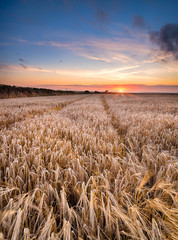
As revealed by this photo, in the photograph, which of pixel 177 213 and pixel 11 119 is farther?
pixel 11 119

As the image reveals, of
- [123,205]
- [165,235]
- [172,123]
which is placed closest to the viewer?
[165,235]

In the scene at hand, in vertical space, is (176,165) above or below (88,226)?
above

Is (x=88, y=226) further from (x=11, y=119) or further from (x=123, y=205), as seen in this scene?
(x=11, y=119)

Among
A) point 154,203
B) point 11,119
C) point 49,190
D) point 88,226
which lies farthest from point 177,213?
point 11,119

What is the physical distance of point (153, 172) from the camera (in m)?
1.39

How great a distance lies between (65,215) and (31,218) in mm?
238

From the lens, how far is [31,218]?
89 cm

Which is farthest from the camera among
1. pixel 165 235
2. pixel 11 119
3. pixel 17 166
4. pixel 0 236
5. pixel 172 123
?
pixel 11 119

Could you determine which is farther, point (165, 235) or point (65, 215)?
point (65, 215)

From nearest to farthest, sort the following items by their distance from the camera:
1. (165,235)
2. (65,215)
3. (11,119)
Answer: (165,235)
(65,215)
(11,119)

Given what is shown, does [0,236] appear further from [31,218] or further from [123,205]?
[123,205]

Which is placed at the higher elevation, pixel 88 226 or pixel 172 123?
pixel 172 123

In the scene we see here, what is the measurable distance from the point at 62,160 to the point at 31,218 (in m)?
0.69

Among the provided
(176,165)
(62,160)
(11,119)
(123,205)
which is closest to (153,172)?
(176,165)
